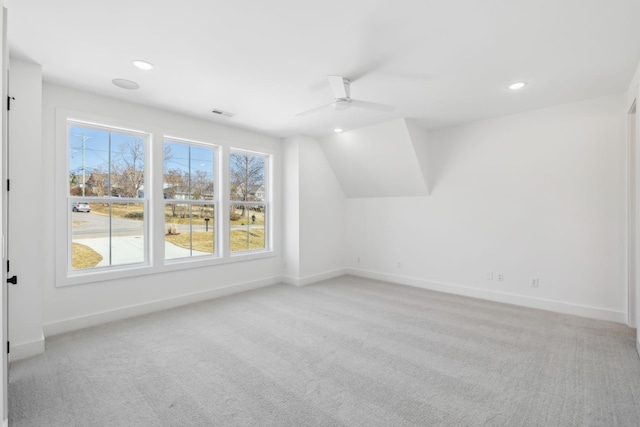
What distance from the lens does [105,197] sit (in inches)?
142

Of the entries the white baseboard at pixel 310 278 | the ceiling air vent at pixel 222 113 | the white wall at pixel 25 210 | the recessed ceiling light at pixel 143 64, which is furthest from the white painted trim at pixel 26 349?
the white baseboard at pixel 310 278

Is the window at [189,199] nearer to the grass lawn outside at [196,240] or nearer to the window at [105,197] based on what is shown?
the grass lawn outside at [196,240]

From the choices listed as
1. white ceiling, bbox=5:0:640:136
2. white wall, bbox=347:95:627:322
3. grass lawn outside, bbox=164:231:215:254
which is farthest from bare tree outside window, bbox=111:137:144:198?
white wall, bbox=347:95:627:322

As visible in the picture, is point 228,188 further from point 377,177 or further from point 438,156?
point 438,156

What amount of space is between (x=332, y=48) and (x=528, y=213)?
3.36 metres

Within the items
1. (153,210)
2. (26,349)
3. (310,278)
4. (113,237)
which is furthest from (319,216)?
(26,349)

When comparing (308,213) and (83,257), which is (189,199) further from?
(308,213)

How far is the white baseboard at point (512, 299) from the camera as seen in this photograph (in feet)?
11.7

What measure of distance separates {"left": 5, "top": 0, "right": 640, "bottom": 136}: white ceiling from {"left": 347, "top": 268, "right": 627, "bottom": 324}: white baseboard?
2.48 meters

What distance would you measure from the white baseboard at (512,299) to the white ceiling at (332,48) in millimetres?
2479

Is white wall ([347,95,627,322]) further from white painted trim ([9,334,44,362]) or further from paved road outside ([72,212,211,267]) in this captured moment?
white painted trim ([9,334,44,362])

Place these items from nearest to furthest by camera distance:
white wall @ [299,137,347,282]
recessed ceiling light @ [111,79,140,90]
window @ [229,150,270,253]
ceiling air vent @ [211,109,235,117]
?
recessed ceiling light @ [111,79,140,90], ceiling air vent @ [211,109,235,117], window @ [229,150,270,253], white wall @ [299,137,347,282]

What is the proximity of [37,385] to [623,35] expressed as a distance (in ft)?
16.5

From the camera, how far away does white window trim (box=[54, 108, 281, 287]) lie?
3.21 metres
